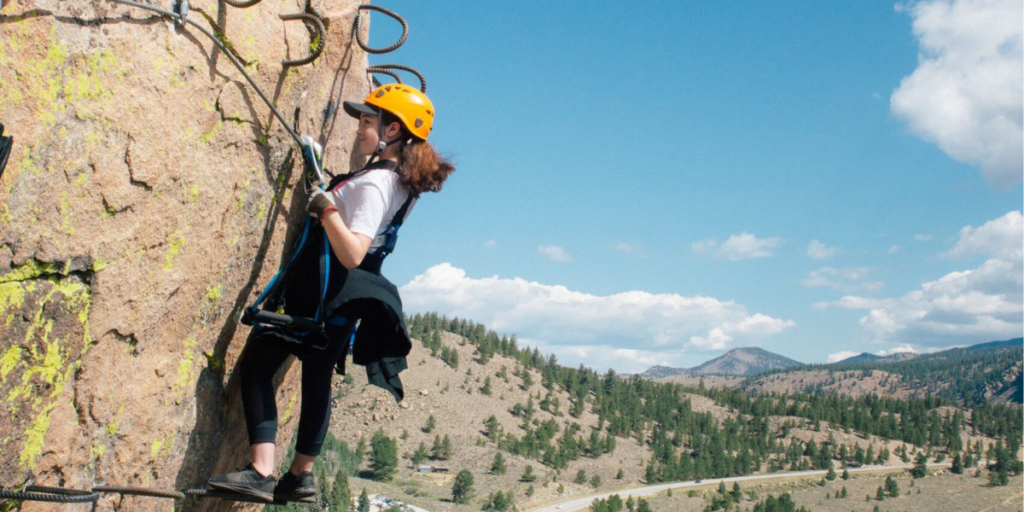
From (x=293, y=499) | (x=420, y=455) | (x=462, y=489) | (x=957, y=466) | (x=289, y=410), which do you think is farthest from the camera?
(x=957, y=466)

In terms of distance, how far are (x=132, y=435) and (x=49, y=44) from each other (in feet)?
6.56

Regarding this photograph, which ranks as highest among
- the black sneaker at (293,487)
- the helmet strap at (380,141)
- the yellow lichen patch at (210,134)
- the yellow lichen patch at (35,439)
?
the helmet strap at (380,141)

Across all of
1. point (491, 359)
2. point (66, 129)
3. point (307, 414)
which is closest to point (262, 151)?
point (66, 129)

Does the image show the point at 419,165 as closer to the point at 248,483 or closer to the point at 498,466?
the point at 248,483

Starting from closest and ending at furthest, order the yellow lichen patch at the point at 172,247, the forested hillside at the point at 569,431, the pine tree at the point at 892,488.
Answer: the yellow lichen patch at the point at 172,247 → the forested hillside at the point at 569,431 → the pine tree at the point at 892,488

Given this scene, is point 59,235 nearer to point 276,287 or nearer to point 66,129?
point 66,129

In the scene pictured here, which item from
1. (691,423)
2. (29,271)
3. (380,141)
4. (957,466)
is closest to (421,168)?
(380,141)

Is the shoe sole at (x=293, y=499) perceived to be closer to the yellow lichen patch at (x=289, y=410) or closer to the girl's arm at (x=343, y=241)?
the yellow lichen patch at (x=289, y=410)

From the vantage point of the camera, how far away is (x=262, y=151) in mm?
4512

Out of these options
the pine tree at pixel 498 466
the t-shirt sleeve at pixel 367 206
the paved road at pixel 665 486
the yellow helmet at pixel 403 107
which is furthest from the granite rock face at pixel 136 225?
the pine tree at pixel 498 466

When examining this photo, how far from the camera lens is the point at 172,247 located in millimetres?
4008

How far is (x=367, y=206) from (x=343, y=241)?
262 millimetres

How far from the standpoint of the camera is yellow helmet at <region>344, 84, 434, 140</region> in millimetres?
4688

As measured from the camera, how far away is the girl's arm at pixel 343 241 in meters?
4.05
